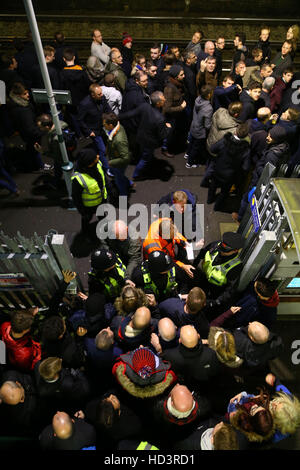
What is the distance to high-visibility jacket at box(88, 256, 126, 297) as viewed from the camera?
420 cm

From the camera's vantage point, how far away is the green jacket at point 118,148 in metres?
5.62

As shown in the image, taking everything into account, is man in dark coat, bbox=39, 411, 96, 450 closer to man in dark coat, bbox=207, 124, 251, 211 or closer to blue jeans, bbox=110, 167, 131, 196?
blue jeans, bbox=110, 167, 131, 196

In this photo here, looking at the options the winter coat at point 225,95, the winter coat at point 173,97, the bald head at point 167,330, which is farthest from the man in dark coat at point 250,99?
the bald head at point 167,330

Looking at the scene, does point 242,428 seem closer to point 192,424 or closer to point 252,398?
point 252,398

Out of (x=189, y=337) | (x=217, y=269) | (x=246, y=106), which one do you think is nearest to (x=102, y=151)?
(x=246, y=106)

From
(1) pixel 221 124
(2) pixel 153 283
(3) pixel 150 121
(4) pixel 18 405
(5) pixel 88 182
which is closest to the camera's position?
(4) pixel 18 405

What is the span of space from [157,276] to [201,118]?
3.87 meters

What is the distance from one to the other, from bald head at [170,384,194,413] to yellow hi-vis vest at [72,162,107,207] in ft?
10.4

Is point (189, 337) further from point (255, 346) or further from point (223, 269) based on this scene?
point (223, 269)

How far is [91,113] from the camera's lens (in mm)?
6340

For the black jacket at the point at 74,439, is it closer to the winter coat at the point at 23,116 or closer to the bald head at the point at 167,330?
the bald head at the point at 167,330

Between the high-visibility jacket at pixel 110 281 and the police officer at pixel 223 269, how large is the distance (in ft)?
3.96

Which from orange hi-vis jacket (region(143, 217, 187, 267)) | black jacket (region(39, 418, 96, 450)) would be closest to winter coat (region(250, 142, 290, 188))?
orange hi-vis jacket (region(143, 217, 187, 267))

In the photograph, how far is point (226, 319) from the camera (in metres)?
4.23
